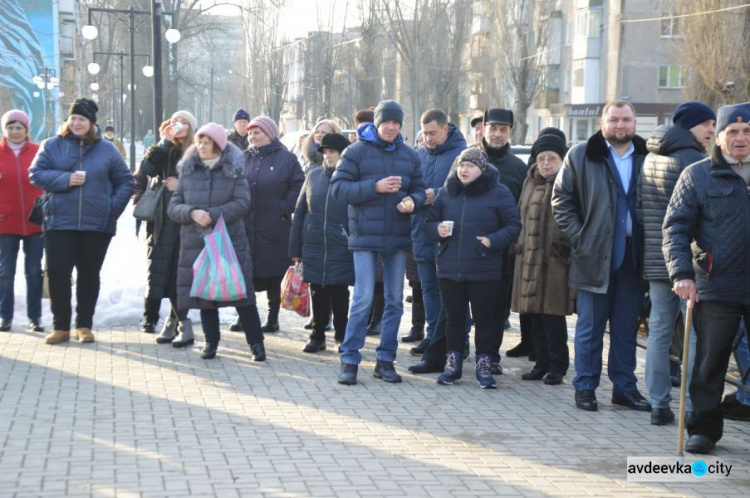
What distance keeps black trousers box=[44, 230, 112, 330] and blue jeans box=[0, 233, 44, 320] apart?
0.66 m

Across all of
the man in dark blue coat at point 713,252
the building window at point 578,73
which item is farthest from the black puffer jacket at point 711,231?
the building window at point 578,73

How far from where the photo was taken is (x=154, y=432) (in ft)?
22.3

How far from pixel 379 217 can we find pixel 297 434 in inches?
84.4

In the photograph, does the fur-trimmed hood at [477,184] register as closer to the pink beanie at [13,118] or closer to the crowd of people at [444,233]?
the crowd of people at [444,233]

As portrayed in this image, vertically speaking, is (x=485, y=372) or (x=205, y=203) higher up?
(x=205, y=203)

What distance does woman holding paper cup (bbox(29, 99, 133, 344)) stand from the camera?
9578mm

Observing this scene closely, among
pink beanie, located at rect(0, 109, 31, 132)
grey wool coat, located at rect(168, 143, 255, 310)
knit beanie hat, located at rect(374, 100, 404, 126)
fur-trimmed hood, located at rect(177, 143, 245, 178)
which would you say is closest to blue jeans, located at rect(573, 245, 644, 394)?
knit beanie hat, located at rect(374, 100, 404, 126)

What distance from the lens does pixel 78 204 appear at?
31.4ft

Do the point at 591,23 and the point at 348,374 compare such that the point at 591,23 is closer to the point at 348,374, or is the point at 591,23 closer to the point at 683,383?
the point at 348,374

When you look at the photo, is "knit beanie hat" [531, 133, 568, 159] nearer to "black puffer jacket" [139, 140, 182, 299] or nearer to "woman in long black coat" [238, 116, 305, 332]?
"woman in long black coat" [238, 116, 305, 332]

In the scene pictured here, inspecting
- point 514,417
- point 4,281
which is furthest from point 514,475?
point 4,281

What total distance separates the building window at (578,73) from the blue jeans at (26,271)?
5388 cm

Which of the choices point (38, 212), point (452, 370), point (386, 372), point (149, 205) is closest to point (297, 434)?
point (386, 372)

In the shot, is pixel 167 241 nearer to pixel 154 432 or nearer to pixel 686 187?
pixel 154 432
